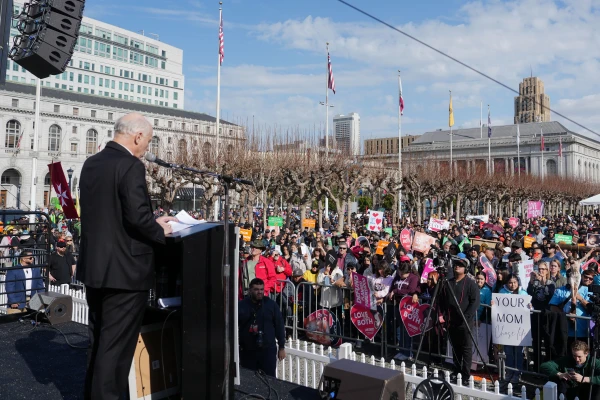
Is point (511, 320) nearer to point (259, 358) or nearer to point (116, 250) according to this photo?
point (259, 358)

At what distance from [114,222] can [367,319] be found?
256 inches

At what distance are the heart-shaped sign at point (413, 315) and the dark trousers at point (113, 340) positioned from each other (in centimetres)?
597

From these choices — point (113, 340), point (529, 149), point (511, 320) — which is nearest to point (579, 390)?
point (511, 320)

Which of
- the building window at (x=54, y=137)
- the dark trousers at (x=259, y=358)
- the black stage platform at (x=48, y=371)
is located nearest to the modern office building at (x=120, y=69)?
the building window at (x=54, y=137)

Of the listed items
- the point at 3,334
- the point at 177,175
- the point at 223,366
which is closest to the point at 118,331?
the point at 223,366

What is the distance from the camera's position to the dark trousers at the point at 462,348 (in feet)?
25.0

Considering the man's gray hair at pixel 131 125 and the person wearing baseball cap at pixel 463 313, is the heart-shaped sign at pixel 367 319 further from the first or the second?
the man's gray hair at pixel 131 125

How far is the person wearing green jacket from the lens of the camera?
→ 217 inches

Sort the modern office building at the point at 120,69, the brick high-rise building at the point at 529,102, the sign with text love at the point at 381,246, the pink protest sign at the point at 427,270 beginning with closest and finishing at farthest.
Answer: the pink protest sign at the point at 427,270
the sign with text love at the point at 381,246
the modern office building at the point at 120,69
the brick high-rise building at the point at 529,102

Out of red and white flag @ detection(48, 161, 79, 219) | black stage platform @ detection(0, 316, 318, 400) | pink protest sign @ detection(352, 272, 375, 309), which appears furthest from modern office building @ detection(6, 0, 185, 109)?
black stage platform @ detection(0, 316, 318, 400)

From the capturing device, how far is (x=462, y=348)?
7.66m

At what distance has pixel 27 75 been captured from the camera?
8488 cm

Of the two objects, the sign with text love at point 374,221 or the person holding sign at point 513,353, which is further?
the sign with text love at point 374,221

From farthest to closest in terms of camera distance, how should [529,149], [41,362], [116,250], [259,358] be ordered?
[529,149] → [259,358] → [41,362] → [116,250]
